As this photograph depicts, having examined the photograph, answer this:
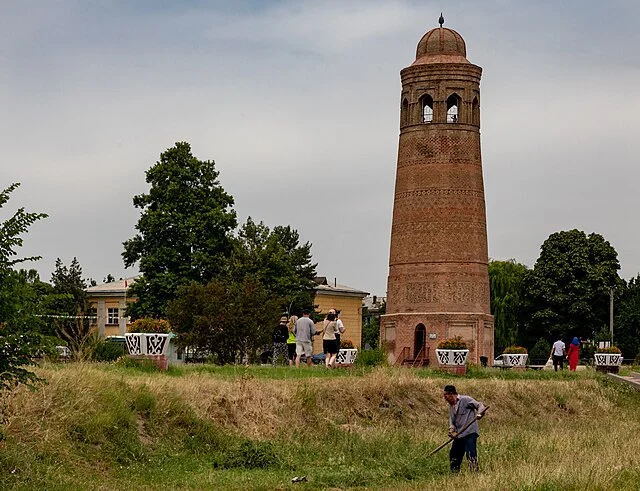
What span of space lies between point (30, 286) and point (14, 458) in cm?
242

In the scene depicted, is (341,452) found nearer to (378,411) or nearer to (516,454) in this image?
(516,454)

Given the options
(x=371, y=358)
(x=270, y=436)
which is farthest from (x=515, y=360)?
(x=270, y=436)

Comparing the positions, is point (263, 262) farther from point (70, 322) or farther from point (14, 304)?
point (14, 304)

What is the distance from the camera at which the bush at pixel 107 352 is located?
28516mm

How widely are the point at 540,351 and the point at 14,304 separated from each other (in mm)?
53114

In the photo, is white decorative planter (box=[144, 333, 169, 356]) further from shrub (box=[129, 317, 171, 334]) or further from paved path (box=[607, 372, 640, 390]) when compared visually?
paved path (box=[607, 372, 640, 390])

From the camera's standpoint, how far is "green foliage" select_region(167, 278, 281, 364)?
115ft

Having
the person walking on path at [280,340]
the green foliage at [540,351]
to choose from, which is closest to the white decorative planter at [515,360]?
the person walking on path at [280,340]

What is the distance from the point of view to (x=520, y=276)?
3049 inches

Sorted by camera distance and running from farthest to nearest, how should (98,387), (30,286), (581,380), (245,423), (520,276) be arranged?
(520,276) < (581,380) < (245,423) < (98,387) < (30,286)

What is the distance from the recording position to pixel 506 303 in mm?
75812

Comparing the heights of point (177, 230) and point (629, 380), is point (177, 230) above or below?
above

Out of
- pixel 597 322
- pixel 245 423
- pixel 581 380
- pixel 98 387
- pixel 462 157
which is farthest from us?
pixel 597 322

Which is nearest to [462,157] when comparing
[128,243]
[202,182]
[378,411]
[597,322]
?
[202,182]
